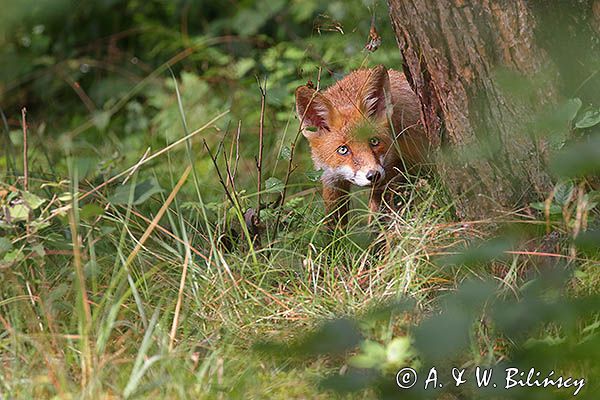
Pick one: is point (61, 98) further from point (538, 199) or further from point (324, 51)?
point (538, 199)

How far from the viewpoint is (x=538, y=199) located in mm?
3623

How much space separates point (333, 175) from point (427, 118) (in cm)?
91

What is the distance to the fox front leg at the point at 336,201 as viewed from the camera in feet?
14.5

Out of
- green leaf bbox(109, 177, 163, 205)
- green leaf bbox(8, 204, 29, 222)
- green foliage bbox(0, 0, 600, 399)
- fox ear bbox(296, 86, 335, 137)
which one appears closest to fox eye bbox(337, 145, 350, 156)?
fox ear bbox(296, 86, 335, 137)

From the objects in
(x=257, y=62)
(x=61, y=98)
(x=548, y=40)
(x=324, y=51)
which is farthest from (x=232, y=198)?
(x=61, y=98)

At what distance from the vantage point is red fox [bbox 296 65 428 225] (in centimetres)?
450

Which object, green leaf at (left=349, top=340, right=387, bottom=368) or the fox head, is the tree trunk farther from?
green leaf at (left=349, top=340, right=387, bottom=368)

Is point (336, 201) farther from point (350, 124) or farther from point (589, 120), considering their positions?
point (589, 120)

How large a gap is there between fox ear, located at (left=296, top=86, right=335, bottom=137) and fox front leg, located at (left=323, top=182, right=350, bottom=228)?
0.99 feet

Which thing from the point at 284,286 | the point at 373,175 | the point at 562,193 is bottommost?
the point at 284,286
